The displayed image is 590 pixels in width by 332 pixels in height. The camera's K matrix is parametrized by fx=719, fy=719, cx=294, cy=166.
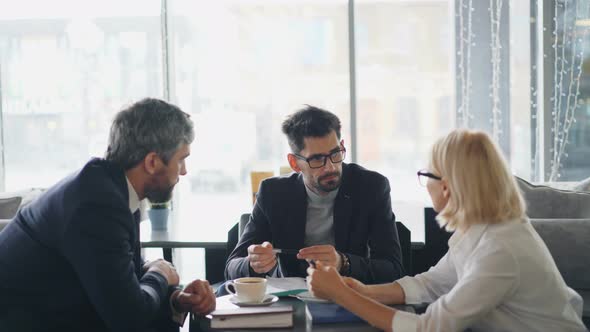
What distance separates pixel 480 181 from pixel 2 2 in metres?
5.00

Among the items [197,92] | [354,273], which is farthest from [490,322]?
[197,92]

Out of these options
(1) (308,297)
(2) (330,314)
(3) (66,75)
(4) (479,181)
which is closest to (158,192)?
(1) (308,297)

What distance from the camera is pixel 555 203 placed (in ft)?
10.4

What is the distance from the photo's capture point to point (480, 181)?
185 cm

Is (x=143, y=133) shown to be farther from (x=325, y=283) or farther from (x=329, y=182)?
(x=329, y=182)

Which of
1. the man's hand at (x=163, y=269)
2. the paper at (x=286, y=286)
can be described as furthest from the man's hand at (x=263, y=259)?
the man's hand at (x=163, y=269)

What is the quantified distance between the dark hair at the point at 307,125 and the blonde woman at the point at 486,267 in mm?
866

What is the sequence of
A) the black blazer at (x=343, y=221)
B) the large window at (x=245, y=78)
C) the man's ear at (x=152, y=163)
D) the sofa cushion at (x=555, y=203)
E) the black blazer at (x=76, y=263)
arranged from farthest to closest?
the large window at (x=245, y=78)
the sofa cushion at (x=555, y=203)
the black blazer at (x=343, y=221)
the man's ear at (x=152, y=163)
the black blazer at (x=76, y=263)

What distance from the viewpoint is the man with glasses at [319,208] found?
2717 mm

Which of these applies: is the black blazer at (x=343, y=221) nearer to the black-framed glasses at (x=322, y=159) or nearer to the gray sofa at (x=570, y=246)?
the black-framed glasses at (x=322, y=159)

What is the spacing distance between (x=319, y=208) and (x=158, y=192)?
0.83 m

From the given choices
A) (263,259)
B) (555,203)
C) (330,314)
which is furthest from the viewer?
(555,203)

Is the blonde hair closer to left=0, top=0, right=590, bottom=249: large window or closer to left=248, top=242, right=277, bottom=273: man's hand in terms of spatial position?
left=248, top=242, right=277, bottom=273: man's hand

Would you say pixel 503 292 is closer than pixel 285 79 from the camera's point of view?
Yes
